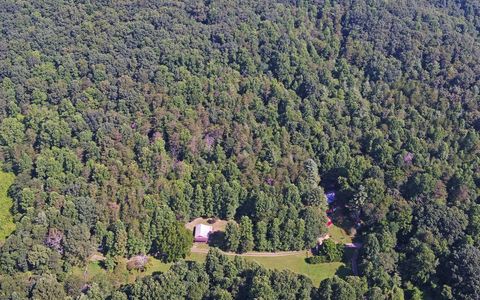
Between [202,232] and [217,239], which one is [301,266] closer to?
[217,239]

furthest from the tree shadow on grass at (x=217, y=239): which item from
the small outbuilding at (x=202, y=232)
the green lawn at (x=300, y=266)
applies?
the green lawn at (x=300, y=266)

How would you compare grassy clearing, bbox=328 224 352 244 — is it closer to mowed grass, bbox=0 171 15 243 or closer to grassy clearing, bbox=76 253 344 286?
grassy clearing, bbox=76 253 344 286

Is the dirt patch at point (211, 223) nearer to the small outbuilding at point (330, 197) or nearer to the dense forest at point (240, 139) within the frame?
the dense forest at point (240, 139)

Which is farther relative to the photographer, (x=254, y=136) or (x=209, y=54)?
(x=209, y=54)

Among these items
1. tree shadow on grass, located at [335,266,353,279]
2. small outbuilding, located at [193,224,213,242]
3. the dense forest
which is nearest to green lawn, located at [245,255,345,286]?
tree shadow on grass, located at [335,266,353,279]

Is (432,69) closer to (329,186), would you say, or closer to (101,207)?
(329,186)

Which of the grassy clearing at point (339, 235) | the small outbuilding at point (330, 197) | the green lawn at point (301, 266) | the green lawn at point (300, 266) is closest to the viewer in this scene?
the green lawn at point (301, 266)

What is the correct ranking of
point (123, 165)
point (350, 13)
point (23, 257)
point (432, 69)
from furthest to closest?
point (350, 13)
point (432, 69)
point (123, 165)
point (23, 257)

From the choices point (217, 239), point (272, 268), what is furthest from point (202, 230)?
point (272, 268)

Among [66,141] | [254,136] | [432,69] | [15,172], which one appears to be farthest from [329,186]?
[15,172]
